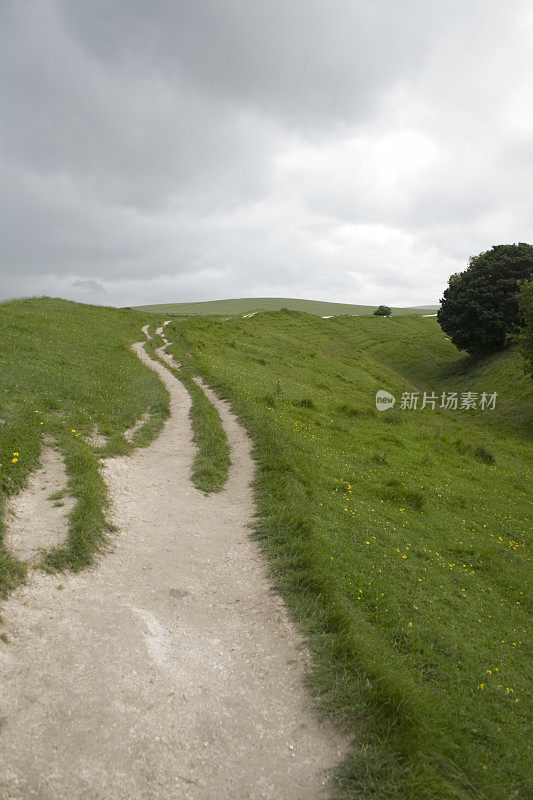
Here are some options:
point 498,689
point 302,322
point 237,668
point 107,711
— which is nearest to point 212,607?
point 237,668

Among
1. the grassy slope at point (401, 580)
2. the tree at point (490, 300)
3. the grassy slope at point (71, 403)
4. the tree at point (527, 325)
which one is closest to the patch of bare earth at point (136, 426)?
the grassy slope at point (71, 403)

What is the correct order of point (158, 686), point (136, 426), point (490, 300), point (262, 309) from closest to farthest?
point (158, 686)
point (136, 426)
point (490, 300)
point (262, 309)

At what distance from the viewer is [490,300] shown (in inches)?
1961

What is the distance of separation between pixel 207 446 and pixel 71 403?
5562 millimetres

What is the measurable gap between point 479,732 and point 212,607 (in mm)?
4262

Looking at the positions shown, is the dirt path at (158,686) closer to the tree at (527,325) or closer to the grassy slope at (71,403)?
the grassy slope at (71,403)

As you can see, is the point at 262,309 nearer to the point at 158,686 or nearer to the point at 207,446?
the point at 207,446

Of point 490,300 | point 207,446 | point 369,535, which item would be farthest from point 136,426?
point 490,300

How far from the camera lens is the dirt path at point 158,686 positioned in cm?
440

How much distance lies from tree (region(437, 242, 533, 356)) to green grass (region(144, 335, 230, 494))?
41.0 metres

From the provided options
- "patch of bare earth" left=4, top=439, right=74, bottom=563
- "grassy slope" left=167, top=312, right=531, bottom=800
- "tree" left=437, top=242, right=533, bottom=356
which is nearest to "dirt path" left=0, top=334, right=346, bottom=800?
"grassy slope" left=167, top=312, right=531, bottom=800

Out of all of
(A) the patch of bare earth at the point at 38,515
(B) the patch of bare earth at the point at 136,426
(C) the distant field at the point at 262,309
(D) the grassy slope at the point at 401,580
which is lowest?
(D) the grassy slope at the point at 401,580

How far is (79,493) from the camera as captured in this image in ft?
31.5

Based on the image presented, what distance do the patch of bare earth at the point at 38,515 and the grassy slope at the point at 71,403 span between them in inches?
8.3
